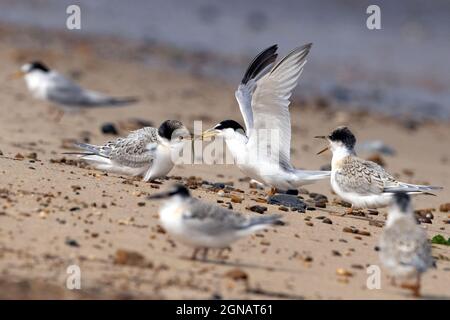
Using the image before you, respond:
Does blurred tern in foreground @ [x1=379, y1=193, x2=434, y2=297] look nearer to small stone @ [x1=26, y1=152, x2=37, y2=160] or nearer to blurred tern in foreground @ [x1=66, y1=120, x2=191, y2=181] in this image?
blurred tern in foreground @ [x1=66, y1=120, x2=191, y2=181]

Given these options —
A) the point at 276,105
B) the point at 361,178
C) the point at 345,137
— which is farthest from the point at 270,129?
the point at 361,178

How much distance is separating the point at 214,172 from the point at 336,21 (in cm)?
1450

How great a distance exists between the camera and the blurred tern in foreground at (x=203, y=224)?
268 inches

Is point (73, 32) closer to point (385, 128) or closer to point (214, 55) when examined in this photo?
point (214, 55)

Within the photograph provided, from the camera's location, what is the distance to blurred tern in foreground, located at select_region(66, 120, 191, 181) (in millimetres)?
9289

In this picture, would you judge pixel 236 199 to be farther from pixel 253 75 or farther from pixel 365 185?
pixel 253 75

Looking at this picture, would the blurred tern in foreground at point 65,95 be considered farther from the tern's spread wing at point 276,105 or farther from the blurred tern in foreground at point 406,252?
the blurred tern in foreground at point 406,252

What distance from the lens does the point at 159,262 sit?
22.4ft

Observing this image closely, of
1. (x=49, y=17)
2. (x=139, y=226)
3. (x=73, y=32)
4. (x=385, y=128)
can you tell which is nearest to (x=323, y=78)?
(x=385, y=128)

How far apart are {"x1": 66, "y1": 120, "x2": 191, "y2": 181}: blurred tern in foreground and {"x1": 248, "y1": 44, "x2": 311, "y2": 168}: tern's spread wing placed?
0.75 metres

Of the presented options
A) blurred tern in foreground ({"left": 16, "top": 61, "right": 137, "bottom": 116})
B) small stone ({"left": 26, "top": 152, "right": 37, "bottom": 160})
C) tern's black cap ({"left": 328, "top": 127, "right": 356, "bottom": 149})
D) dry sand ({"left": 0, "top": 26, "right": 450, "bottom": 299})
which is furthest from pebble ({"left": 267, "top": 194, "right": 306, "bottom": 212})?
blurred tern in foreground ({"left": 16, "top": 61, "right": 137, "bottom": 116})

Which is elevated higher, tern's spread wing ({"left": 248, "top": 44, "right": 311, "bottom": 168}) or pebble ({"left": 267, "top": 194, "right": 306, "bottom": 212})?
tern's spread wing ({"left": 248, "top": 44, "right": 311, "bottom": 168})

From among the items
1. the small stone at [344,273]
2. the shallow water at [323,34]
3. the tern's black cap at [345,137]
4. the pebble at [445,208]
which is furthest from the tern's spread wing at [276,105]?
the shallow water at [323,34]
